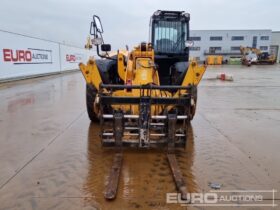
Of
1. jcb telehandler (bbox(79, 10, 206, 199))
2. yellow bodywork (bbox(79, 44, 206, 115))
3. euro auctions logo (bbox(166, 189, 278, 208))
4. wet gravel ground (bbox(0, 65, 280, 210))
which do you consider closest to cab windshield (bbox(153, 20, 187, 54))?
jcb telehandler (bbox(79, 10, 206, 199))

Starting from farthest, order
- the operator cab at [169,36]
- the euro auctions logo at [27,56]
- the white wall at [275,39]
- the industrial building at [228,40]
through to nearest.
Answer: the white wall at [275,39], the industrial building at [228,40], the euro auctions logo at [27,56], the operator cab at [169,36]

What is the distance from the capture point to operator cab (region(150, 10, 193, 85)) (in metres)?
6.96

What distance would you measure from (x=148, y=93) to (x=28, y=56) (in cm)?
1406

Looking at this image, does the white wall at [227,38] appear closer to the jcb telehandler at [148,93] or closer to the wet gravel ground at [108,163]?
the jcb telehandler at [148,93]

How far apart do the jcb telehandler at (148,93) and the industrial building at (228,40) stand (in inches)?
2387

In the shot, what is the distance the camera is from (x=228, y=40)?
66.8 metres

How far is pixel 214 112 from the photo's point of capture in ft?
23.6

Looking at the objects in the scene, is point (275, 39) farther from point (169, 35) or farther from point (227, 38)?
point (169, 35)

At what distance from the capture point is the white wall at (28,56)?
13741mm

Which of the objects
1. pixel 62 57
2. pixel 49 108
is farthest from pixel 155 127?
pixel 62 57

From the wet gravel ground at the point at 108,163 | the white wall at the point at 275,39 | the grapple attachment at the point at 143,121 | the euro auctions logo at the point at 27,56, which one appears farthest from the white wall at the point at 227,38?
the grapple attachment at the point at 143,121

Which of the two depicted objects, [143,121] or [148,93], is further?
[148,93]

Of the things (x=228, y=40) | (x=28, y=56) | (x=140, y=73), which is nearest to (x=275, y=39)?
(x=228, y=40)

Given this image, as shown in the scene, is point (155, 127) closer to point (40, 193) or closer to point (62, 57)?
point (40, 193)
